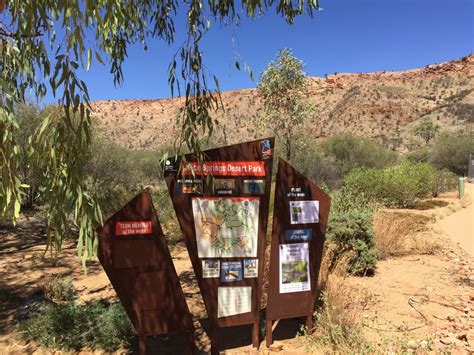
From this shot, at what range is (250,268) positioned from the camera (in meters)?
3.68

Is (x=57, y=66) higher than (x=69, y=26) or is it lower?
lower

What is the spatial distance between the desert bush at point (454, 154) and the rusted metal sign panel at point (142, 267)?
22.3 metres

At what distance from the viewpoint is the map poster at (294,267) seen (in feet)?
12.6

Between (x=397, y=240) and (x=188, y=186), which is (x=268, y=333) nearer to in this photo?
(x=188, y=186)

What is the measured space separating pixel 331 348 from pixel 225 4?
2.93 meters

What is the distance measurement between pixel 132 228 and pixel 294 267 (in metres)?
1.51

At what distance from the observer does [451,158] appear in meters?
23.2

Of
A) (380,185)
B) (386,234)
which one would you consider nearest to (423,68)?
(380,185)

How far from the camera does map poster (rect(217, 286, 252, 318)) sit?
3619 millimetres

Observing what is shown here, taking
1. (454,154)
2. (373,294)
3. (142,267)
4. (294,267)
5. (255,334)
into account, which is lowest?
(373,294)

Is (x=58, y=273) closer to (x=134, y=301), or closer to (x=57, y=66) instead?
(x=134, y=301)

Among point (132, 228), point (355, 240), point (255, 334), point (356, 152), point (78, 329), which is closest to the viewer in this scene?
point (132, 228)

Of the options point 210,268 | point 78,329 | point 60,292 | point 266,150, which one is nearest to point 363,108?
point 60,292

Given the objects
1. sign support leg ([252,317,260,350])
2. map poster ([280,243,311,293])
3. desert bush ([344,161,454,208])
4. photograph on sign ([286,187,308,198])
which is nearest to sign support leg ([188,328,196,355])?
sign support leg ([252,317,260,350])
